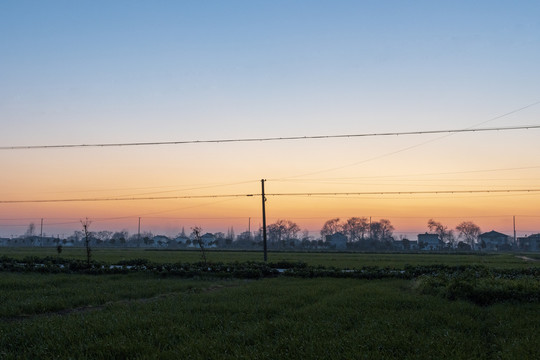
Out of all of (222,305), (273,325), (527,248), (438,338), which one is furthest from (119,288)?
(527,248)

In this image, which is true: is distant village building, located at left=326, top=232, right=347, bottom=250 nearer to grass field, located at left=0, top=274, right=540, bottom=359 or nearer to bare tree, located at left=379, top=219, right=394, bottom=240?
bare tree, located at left=379, top=219, right=394, bottom=240

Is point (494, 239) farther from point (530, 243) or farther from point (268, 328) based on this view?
point (268, 328)

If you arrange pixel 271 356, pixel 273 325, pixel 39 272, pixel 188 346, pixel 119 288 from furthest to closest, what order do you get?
pixel 39 272, pixel 119 288, pixel 273 325, pixel 188 346, pixel 271 356

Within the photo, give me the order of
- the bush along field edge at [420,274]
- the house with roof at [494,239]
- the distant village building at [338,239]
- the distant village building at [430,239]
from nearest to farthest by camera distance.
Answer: the bush along field edge at [420,274], the distant village building at [430,239], the house with roof at [494,239], the distant village building at [338,239]

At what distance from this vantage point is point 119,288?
2238cm

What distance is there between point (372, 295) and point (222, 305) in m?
7.02

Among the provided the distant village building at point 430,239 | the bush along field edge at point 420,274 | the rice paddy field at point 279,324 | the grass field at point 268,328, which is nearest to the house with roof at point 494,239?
the distant village building at point 430,239

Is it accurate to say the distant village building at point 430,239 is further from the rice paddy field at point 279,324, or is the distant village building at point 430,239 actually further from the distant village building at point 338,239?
the rice paddy field at point 279,324

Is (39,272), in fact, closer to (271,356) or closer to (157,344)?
(157,344)

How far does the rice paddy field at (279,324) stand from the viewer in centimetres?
973

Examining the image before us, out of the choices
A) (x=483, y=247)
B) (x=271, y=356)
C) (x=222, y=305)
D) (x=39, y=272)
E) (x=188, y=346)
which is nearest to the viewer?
(x=271, y=356)

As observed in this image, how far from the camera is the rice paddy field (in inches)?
383

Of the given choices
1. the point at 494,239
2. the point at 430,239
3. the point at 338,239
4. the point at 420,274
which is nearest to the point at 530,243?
the point at 494,239

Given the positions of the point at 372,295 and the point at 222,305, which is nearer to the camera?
the point at 222,305
